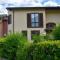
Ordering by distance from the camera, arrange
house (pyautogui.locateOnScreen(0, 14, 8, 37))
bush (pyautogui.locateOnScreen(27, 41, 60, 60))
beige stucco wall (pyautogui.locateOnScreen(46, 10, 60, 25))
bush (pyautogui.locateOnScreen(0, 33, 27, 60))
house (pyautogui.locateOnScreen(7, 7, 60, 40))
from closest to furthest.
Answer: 1. bush (pyautogui.locateOnScreen(27, 41, 60, 60))
2. bush (pyautogui.locateOnScreen(0, 33, 27, 60))
3. house (pyautogui.locateOnScreen(7, 7, 60, 40))
4. beige stucco wall (pyautogui.locateOnScreen(46, 10, 60, 25))
5. house (pyautogui.locateOnScreen(0, 14, 8, 37))

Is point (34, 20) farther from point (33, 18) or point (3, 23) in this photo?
point (3, 23)

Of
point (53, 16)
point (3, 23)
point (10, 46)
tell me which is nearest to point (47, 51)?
point (10, 46)

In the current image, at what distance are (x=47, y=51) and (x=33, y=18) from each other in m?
44.3

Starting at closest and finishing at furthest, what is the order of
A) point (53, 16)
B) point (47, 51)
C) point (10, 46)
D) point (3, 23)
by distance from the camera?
point (47, 51) < point (10, 46) < point (53, 16) < point (3, 23)

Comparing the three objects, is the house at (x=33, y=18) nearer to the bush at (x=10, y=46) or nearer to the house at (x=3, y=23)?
the house at (x=3, y=23)

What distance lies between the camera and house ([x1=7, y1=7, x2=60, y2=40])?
52.8m

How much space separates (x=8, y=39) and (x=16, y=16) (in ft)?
126

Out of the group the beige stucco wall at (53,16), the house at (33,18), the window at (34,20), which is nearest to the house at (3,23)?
the house at (33,18)

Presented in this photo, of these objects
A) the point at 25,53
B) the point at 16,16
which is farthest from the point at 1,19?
the point at 25,53

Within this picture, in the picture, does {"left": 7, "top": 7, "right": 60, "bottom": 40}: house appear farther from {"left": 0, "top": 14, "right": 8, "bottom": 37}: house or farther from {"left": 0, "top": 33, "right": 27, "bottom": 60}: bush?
{"left": 0, "top": 33, "right": 27, "bottom": 60}: bush

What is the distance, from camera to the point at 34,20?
53062mm

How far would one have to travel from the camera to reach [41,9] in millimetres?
53781

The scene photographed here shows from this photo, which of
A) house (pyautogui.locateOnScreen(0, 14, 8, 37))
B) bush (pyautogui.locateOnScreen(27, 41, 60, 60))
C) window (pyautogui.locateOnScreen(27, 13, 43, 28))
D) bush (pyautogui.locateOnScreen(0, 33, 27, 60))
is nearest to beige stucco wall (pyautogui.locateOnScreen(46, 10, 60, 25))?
window (pyautogui.locateOnScreen(27, 13, 43, 28))

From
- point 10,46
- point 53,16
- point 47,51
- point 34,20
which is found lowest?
point 10,46
